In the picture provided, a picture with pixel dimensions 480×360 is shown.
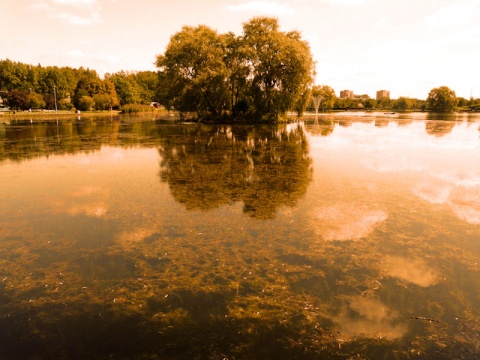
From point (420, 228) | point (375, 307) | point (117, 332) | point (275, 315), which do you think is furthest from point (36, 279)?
point (420, 228)

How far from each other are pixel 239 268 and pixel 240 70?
47997mm

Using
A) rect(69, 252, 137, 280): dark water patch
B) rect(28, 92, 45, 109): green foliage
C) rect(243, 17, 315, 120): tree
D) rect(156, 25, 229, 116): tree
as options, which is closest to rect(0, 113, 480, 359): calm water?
rect(69, 252, 137, 280): dark water patch

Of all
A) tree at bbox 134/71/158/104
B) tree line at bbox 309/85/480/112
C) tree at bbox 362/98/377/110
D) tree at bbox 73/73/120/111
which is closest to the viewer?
tree at bbox 73/73/120/111

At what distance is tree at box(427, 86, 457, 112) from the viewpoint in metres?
136

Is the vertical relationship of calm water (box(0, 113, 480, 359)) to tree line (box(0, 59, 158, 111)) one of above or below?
below

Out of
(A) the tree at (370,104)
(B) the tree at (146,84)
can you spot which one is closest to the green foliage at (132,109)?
(B) the tree at (146,84)

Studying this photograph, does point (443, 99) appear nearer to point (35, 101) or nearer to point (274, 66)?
point (274, 66)

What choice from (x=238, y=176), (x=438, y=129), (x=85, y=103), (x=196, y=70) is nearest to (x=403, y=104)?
(x=438, y=129)

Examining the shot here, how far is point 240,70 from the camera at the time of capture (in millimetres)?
50219

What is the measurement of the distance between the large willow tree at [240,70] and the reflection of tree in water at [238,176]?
29.3 meters

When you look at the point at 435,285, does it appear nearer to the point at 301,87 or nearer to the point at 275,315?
the point at 275,315

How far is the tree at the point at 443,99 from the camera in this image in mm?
136000

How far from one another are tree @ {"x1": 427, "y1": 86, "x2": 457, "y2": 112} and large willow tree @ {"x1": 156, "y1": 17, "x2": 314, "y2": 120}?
115 meters

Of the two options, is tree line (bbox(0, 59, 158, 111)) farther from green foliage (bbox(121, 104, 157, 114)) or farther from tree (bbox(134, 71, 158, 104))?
tree (bbox(134, 71, 158, 104))
